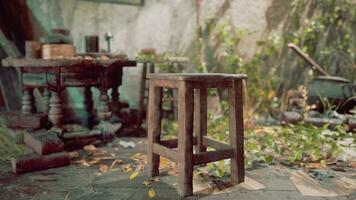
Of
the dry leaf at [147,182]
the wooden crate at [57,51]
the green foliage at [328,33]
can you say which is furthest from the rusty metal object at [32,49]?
the green foliage at [328,33]

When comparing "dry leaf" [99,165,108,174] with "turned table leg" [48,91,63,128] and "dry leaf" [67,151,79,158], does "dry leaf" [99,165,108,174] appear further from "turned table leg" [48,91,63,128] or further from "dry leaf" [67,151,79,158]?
"turned table leg" [48,91,63,128]

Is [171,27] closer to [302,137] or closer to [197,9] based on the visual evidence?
[197,9]

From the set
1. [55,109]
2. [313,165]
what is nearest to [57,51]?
[55,109]

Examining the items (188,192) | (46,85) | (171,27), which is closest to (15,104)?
(46,85)

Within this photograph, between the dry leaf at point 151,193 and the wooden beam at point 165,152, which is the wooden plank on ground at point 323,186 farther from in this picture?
the dry leaf at point 151,193

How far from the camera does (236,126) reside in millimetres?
3281

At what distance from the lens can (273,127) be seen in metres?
5.81

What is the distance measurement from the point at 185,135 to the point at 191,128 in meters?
0.08

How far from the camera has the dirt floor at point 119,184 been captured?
3.05 m

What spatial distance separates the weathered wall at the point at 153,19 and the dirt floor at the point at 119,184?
3341mm

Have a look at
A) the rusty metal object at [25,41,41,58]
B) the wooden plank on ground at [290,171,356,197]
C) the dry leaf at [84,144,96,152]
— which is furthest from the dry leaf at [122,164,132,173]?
the rusty metal object at [25,41,41,58]

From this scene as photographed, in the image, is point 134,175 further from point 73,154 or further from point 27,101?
point 27,101

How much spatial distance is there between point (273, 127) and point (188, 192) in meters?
3.14

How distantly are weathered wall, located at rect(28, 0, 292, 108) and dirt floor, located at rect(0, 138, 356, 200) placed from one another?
3.34 m
